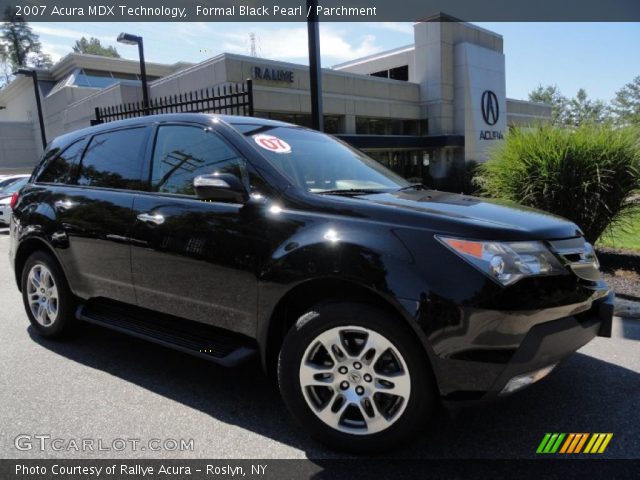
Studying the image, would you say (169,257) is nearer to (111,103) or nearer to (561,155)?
(561,155)

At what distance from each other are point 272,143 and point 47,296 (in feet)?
8.30

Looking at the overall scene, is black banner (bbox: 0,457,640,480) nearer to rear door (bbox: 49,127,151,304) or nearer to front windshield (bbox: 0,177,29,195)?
rear door (bbox: 49,127,151,304)

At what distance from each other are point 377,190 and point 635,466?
2021 mm

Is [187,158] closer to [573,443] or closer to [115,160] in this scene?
[115,160]

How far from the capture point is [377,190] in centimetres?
323

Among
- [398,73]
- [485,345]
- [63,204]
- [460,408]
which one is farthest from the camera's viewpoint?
[398,73]

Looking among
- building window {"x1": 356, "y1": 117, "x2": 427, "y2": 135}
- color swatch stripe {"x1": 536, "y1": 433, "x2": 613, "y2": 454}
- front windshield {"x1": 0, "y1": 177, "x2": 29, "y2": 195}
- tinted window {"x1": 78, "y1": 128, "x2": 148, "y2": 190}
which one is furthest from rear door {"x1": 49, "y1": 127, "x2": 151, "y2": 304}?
building window {"x1": 356, "y1": 117, "x2": 427, "y2": 135}

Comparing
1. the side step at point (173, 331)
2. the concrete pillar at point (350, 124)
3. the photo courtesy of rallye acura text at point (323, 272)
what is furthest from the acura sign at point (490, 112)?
the side step at point (173, 331)

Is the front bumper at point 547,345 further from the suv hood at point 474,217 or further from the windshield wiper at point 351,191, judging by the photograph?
Answer: the windshield wiper at point 351,191

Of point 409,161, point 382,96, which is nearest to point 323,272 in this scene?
point 382,96

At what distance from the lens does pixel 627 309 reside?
4699mm

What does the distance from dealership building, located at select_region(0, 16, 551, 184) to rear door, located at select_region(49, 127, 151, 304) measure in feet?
62.6

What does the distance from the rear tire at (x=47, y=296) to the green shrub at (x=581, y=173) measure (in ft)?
18.8

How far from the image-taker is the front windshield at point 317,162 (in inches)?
121
